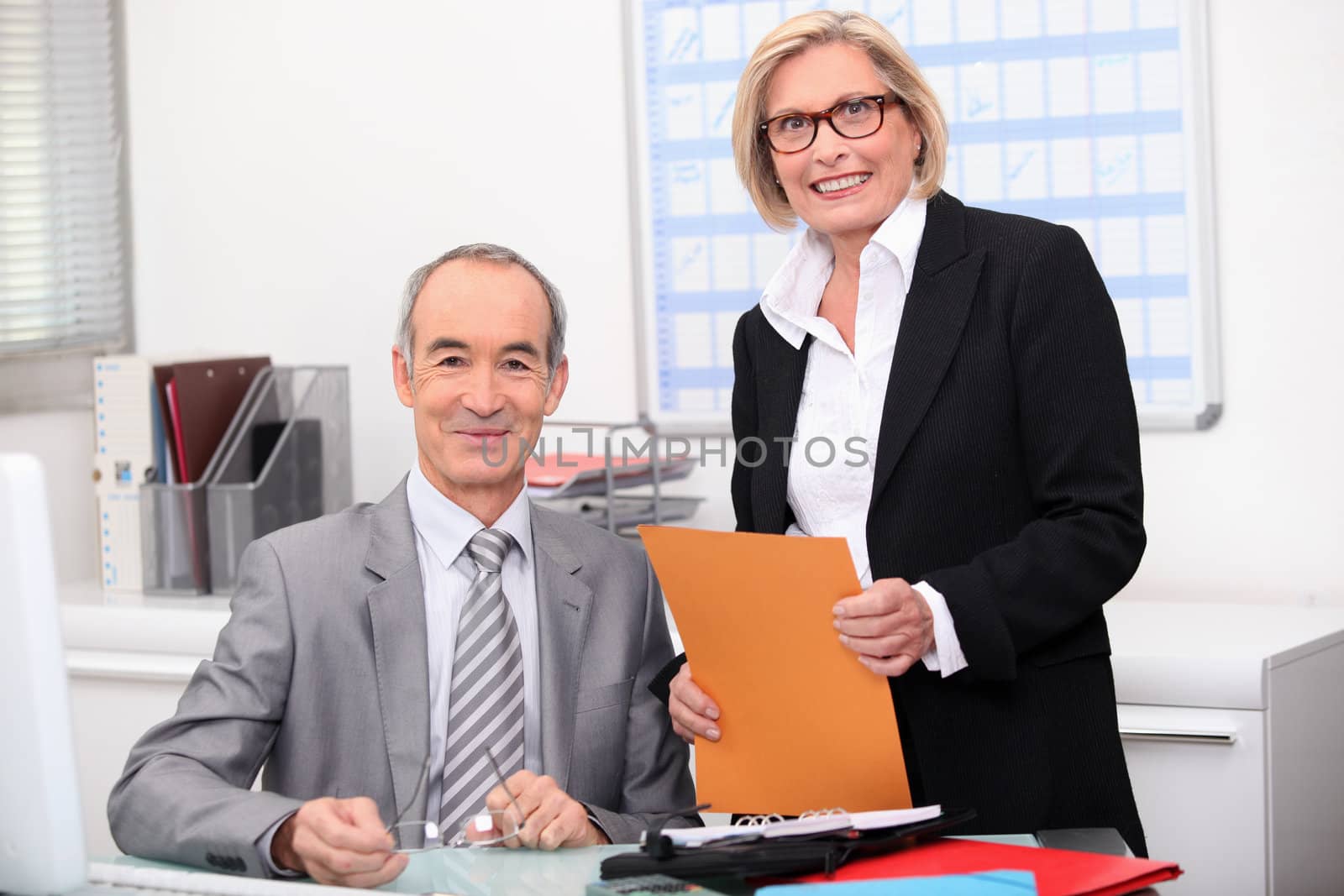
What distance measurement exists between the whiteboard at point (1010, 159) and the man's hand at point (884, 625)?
122 centimetres

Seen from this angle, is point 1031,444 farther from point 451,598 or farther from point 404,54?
point 404,54

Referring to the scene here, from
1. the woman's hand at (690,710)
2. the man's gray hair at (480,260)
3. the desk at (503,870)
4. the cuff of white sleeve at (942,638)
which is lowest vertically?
the desk at (503,870)

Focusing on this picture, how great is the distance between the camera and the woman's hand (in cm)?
139

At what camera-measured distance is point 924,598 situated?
1.31 m

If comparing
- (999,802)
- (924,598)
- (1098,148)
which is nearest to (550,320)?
(924,598)

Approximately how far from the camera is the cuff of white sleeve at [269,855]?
3.88 feet

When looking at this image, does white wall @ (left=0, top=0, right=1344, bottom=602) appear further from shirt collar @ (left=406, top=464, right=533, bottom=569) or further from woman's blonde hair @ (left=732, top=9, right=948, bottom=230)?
shirt collar @ (left=406, top=464, right=533, bottom=569)

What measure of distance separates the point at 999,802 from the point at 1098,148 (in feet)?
4.32

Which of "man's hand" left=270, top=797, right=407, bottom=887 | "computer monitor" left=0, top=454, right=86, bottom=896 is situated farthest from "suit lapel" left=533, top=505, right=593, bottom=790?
"computer monitor" left=0, top=454, right=86, bottom=896

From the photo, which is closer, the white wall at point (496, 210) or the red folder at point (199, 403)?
the white wall at point (496, 210)

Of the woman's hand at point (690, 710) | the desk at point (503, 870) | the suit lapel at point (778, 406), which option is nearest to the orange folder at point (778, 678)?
the woman's hand at point (690, 710)

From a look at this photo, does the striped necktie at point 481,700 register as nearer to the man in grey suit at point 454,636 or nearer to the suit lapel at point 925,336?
the man in grey suit at point 454,636

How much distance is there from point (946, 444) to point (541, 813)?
553 millimetres

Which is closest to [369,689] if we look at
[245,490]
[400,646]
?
[400,646]
